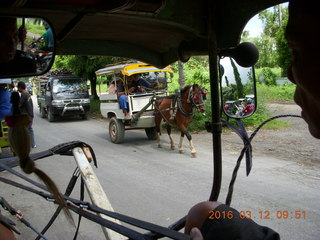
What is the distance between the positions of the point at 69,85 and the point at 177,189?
428 inches

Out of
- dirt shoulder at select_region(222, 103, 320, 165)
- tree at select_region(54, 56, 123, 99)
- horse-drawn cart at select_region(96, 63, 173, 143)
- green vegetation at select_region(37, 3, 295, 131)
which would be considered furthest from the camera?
tree at select_region(54, 56, 123, 99)

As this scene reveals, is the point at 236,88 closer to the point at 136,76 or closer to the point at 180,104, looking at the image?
the point at 180,104

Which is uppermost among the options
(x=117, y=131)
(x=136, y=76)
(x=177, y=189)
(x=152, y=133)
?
(x=136, y=76)

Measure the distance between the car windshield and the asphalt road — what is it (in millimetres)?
7237

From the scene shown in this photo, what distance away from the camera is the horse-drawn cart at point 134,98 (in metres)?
8.47

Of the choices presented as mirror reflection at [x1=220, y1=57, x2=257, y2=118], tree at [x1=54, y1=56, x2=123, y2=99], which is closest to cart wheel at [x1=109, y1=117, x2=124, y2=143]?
tree at [x1=54, y1=56, x2=123, y2=99]

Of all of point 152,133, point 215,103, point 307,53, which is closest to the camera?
point 307,53

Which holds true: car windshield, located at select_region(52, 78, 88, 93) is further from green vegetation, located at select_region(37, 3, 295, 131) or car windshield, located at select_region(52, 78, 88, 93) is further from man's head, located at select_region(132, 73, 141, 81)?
man's head, located at select_region(132, 73, 141, 81)

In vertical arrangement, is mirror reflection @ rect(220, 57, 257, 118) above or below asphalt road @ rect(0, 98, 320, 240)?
above

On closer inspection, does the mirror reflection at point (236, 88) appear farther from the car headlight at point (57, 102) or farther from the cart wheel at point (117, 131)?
the car headlight at point (57, 102)

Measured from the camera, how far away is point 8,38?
1.22 meters

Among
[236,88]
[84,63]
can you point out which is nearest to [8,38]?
[236,88]

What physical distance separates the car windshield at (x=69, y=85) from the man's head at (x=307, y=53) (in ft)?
46.6

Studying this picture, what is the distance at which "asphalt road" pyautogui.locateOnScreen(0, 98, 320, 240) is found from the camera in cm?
375
